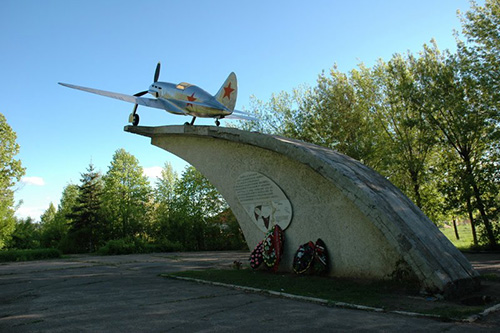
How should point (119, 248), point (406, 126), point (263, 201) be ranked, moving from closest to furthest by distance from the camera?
point (263, 201)
point (406, 126)
point (119, 248)

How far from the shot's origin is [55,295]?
330 inches

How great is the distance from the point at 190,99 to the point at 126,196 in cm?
3044

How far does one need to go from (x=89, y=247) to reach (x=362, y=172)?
3197cm

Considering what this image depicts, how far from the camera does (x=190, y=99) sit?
13.1 metres

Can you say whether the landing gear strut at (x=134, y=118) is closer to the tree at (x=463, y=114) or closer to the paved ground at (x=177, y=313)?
the paved ground at (x=177, y=313)

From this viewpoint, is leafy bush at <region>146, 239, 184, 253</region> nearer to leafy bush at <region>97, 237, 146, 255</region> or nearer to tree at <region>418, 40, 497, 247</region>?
leafy bush at <region>97, 237, 146, 255</region>

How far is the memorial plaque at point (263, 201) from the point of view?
11.5 meters

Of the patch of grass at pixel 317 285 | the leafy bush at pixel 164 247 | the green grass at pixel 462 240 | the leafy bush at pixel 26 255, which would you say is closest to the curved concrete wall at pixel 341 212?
the patch of grass at pixel 317 285

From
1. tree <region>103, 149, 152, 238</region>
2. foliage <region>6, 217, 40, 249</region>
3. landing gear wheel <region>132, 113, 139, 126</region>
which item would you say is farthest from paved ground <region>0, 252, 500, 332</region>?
tree <region>103, 149, 152, 238</region>

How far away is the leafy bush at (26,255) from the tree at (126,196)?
44.9 feet

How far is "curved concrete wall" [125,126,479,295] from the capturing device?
303 inches

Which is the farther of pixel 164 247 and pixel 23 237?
pixel 164 247

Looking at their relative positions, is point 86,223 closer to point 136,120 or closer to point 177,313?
point 136,120

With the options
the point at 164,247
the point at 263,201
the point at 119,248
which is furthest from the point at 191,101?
the point at 164,247
